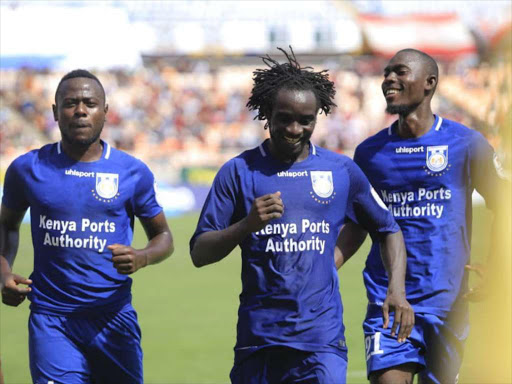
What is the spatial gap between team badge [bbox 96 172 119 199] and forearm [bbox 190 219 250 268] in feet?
3.81

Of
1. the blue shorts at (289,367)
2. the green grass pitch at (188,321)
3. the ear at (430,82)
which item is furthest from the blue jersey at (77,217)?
the green grass pitch at (188,321)

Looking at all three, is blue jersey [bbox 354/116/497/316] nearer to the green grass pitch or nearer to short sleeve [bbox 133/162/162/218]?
short sleeve [bbox 133/162/162/218]

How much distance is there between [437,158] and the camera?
6246 millimetres

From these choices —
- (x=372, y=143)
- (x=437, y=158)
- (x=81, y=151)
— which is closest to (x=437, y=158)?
(x=437, y=158)

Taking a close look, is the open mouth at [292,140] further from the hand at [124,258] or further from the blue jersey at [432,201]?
the blue jersey at [432,201]

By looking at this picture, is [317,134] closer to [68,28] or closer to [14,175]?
[68,28]

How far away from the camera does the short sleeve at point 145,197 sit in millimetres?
6023

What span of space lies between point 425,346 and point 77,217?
230 cm

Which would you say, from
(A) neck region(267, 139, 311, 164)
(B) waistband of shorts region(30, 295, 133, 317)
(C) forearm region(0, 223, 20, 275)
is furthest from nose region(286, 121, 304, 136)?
(C) forearm region(0, 223, 20, 275)

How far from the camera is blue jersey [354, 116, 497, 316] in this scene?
20.0 ft

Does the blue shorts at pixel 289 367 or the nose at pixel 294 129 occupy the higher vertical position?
the nose at pixel 294 129

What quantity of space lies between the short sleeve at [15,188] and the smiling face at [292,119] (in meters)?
1.83

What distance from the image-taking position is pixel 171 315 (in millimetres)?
12539

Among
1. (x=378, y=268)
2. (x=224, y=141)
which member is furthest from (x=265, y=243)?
(x=224, y=141)
